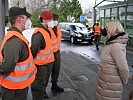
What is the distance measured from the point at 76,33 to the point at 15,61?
23153 millimetres

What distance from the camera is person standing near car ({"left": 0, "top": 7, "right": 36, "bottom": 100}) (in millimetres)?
4121

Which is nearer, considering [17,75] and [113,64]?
[17,75]

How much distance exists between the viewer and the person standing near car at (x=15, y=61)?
A: 4121 mm

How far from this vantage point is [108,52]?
4.81 m

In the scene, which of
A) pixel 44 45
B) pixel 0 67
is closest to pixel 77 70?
pixel 44 45

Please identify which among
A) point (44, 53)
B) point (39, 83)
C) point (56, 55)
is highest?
point (44, 53)

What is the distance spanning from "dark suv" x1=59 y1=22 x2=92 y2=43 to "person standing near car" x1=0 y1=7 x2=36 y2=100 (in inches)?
887

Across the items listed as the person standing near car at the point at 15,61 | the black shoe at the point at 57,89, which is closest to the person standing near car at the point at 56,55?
the black shoe at the point at 57,89

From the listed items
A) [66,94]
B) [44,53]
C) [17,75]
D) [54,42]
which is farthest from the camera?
[66,94]

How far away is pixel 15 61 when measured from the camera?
4156 mm

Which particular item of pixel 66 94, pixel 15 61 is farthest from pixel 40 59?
pixel 15 61

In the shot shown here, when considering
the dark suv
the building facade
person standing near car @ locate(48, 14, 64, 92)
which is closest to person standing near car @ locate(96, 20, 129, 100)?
person standing near car @ locate(48, 14, 64, 92)

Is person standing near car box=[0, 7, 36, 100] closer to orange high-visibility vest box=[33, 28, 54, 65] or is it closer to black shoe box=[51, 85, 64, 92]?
orange high-visibility vest box=[33, 28, 54, 65]

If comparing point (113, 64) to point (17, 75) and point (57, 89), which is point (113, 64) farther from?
point (57, 89)
